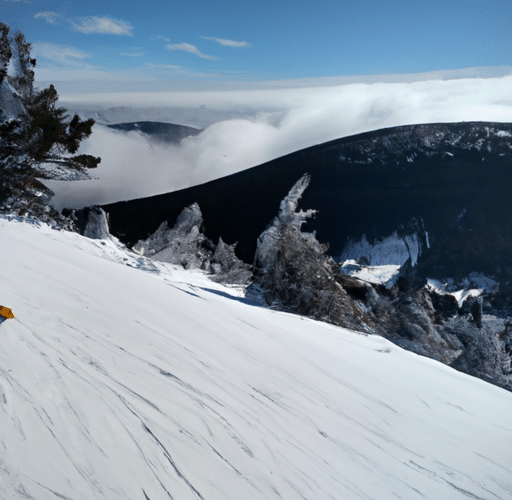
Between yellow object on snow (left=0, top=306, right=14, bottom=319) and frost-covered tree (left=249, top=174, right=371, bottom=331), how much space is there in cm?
→ 803

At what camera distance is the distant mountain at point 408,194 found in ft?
66.9

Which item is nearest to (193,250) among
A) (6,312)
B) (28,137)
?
(28,137)

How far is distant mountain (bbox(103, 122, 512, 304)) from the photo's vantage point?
20406 mm

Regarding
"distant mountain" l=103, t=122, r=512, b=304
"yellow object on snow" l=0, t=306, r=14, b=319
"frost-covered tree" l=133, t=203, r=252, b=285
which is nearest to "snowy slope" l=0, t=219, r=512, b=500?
"yellow object on snow" l=0, t=306, r=14, b=319

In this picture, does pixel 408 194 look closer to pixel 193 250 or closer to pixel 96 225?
Result: pixel 193 250

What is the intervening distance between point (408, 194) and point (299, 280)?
49.0 feet

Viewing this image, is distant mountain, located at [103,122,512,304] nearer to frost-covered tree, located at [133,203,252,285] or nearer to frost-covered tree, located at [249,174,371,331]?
frost-covered tree, located at [133,203,252,285]

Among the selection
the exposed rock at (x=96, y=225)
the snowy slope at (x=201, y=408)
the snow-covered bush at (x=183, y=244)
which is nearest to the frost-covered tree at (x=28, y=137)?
the exposed rock at (x=96, y=225)

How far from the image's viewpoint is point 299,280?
11.2m

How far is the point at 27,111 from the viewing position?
10.7m

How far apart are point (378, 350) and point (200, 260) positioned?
9571mm

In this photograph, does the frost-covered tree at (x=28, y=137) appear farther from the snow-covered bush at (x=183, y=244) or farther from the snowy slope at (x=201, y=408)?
the snowy slope at (x=201, y=408)

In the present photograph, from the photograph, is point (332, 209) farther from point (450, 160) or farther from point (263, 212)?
point (450, 160)

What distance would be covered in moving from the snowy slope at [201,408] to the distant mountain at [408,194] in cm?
1391
